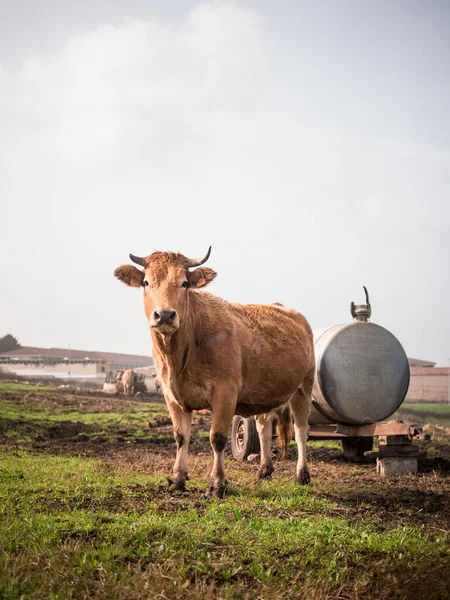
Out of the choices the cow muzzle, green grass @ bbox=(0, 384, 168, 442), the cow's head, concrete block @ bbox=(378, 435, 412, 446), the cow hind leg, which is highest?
the cow's head

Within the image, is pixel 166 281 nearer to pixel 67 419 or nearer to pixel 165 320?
pixel 165 320

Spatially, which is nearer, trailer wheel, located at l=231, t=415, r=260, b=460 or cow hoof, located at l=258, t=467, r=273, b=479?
cow hoof, located at l=258, t=467, r=273, b=479

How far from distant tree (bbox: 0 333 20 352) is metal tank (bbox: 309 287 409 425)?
7415cm

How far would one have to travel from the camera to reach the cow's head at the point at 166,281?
22.6 ft

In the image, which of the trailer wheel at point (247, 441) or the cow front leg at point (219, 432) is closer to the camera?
the cow front leg at point (219, 432)

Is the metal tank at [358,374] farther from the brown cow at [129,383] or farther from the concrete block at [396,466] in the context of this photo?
the brown cow at [129,383]

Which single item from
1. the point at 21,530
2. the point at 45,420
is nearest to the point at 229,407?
the point at 21,530

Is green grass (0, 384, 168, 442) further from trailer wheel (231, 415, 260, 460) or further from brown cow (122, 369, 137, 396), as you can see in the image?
brown cow (122, 369, 137, 396)

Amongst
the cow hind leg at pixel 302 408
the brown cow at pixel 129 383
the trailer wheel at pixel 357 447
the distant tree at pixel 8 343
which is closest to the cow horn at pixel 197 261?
the cow hind leg at pixel 302 408

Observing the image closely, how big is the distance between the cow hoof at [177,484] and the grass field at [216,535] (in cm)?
14

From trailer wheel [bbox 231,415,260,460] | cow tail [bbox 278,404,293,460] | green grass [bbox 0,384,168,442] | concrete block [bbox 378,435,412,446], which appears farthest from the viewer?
green grass [bbox 0,384,168,442]

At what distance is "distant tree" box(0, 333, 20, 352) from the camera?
79562 mm

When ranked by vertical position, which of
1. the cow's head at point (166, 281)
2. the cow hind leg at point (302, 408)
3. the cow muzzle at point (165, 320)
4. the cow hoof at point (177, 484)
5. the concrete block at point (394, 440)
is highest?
the cow's head at point (166, 281)

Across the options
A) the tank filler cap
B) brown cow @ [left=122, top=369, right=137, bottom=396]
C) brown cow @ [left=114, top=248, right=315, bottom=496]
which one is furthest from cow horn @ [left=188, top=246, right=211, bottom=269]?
brown cow @ [left=122, top=369, right=137, bottom=396]
